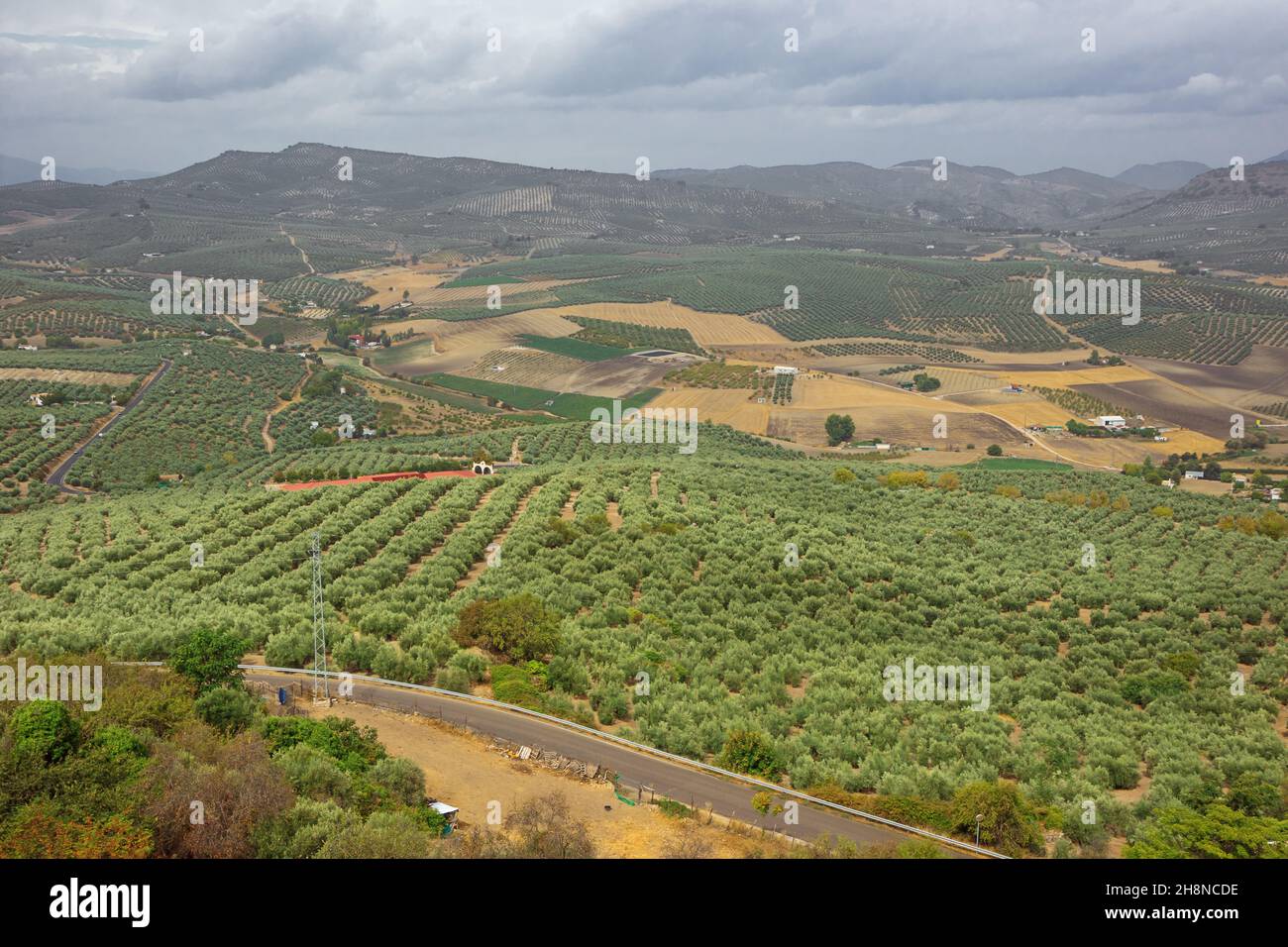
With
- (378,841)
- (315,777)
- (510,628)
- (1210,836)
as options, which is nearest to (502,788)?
(315,777)

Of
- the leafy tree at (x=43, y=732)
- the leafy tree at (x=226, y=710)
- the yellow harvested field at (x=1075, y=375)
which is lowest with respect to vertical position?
the leafy tree at (x=226, y=710)

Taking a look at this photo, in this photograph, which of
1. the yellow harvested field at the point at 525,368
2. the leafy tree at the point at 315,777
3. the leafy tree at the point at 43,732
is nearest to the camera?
the leafy tree at the point at 43,732

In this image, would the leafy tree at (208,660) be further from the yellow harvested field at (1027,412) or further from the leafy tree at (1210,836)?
the yellow harvested field at (1027,412)

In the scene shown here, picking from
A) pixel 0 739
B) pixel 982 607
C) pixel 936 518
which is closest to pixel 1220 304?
pixel 936 518

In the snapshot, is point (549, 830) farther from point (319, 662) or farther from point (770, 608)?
point (770, 608)

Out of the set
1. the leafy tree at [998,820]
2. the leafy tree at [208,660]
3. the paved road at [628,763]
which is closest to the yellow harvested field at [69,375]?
the paved road at [628,763]

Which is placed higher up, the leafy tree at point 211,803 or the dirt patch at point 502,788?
the leafy tree at point 211,803
